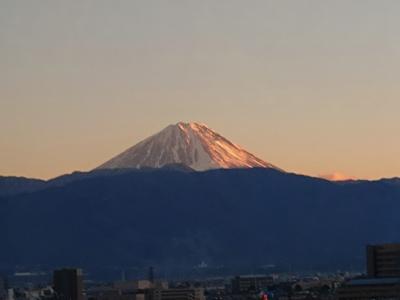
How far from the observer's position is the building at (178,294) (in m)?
183

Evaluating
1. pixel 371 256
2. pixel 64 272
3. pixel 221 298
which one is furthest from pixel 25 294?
pixel 371 256

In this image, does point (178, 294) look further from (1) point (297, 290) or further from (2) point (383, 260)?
(2) point (383, 260)

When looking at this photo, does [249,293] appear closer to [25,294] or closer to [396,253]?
[25,294]

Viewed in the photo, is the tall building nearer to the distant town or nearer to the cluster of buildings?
the distant town

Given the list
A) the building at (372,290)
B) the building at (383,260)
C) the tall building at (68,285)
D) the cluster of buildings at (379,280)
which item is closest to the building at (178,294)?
the tall building at (68,285)

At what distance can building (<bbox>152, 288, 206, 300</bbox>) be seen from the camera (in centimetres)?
18335

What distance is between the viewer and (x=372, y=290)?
431ft

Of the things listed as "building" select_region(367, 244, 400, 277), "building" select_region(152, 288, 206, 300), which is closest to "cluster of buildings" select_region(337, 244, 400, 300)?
"building" select_region(367, 244, 400, 277)

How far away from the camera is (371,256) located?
156 meters

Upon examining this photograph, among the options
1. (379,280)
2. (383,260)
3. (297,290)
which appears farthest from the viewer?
(297,290)

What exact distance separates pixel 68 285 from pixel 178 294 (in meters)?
15.3

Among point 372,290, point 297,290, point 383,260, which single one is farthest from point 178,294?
point 372,290

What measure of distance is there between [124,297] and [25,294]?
30.0 ft

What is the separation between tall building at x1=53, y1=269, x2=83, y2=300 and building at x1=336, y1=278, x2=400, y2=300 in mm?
32782
